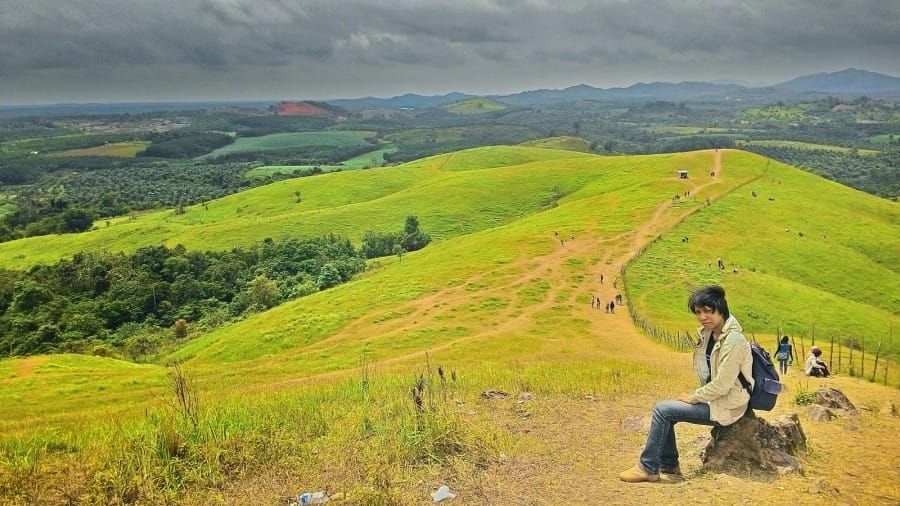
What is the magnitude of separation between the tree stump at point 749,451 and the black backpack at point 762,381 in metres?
0.41

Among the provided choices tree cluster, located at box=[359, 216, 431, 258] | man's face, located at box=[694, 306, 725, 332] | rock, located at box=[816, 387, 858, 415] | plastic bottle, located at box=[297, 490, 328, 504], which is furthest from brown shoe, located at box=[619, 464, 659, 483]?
tree cluster, located at box=[359, 216, 431, 258]

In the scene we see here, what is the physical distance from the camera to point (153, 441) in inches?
410

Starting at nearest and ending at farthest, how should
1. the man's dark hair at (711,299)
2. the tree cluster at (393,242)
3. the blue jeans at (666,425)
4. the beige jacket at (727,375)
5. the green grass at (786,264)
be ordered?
the beige jacket at (727,375) < the man's dark hair at (711,299) < the blue jeans at (666,425) < the green grass at (786,264) < the tree cluster at (393,242)

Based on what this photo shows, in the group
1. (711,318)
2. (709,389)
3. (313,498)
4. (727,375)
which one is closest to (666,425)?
(709,389)

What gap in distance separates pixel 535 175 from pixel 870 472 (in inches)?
4589

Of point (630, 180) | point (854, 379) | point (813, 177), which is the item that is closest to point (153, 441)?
point (854, 379)

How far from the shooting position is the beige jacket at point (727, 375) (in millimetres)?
8703

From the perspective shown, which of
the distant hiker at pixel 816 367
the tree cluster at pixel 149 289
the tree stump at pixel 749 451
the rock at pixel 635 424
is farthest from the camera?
the tree cluster at pixel 149 289

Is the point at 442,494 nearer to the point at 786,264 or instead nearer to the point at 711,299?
the point at 711,299

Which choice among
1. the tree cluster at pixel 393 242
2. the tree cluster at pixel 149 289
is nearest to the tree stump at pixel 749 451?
the tree cluster at pixel 149 289

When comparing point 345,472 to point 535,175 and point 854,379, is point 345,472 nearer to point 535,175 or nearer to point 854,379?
point 854,379

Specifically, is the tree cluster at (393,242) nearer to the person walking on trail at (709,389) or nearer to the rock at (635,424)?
the rock at (635,424)

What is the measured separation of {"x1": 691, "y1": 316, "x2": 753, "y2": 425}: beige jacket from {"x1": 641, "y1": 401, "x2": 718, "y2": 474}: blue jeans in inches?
7.2

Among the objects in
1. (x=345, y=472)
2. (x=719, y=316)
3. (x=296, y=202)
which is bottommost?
(x=296, y=202)
